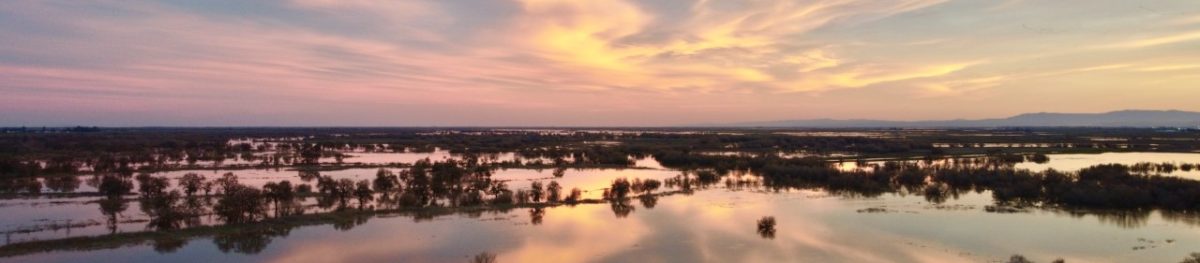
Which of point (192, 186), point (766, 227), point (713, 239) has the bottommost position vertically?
point (713, 239)

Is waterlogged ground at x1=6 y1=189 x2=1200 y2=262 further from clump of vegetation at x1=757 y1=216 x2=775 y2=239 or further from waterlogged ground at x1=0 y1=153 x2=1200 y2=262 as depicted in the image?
clump of vegetation at x1=757 y1=216 x2=775 y2=239

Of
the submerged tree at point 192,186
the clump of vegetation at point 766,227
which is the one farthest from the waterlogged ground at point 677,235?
the submerged tree at point 192,186

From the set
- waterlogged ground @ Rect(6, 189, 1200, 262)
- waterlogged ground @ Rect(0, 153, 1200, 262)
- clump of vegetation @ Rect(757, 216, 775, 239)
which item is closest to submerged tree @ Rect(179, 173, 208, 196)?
waterlogged ground @ Rect(0, 153, 1200, 262)

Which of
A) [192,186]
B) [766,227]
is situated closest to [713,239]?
[766,227]

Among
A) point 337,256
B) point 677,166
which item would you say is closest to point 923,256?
point 337,256

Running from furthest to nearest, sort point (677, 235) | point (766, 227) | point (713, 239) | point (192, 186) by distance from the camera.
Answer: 1. point (192, 186)
2. point (766, 227)
3. point (677, 235)
4. point (713, 239)

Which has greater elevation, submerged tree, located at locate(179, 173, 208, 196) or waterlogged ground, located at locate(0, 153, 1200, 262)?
submerged tree, located at locate(179, 173, 208, 196)

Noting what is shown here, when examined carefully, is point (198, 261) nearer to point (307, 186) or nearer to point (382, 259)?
point (382, 259)

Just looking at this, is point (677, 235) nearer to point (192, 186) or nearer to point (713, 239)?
point (713, 239)

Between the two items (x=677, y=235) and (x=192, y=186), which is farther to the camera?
(x=192, y=186)
